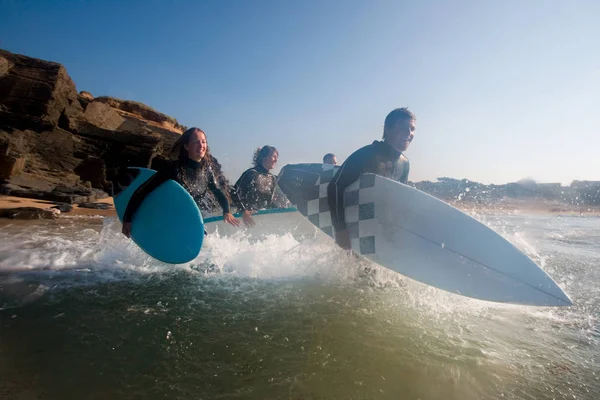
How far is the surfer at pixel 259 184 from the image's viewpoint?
5508mm

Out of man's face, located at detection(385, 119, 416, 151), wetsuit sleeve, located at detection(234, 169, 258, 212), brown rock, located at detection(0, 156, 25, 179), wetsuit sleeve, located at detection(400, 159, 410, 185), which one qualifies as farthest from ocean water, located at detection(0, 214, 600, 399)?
brown rock, located at detection(0, 156, 25, 179)

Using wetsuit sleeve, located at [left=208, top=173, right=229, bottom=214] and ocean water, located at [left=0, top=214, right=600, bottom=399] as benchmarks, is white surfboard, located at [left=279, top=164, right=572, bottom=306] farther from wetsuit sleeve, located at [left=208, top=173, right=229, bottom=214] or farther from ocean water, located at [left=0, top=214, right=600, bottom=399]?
wetsuit sleeve, located at [left=208, top=173, right=229, bottom=214]

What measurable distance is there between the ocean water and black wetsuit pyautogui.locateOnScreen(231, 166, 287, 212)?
1926 millimetres

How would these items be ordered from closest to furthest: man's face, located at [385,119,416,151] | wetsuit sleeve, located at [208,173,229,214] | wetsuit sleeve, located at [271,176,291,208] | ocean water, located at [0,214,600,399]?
ocean water, located at [0,214,600,399] → man's face, located at [385,119,416,151] → wetsuit sleeve, located at [208,173,229,214] → wetsuit sleeve, located at [271,176,291,208]

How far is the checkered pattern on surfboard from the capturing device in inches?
134

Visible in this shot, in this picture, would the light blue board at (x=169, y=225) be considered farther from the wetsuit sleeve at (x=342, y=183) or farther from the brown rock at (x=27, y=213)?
the brown rock at (x=27, y=213)

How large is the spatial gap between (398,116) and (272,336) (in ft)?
9.34

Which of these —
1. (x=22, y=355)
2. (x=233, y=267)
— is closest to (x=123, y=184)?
(x=233, y=267)

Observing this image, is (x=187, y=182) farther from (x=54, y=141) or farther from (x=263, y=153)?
(x=54, y=141)

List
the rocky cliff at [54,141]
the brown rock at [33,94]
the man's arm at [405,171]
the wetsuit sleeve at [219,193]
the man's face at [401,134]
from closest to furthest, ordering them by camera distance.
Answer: the man's face at [401,134], the man's arm at [405,171], the wetsuit sleeve at [219,193], the rocky cliff at [54,141], the brown rock at [33,94]

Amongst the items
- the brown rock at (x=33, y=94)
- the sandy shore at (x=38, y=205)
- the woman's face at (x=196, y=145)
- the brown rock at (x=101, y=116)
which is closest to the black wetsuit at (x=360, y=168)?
the woman's face at (x=196, y=145)

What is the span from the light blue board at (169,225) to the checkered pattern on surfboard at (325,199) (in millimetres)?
1551

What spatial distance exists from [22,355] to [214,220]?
8.91 feet

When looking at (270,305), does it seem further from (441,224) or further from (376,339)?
(441,224)
